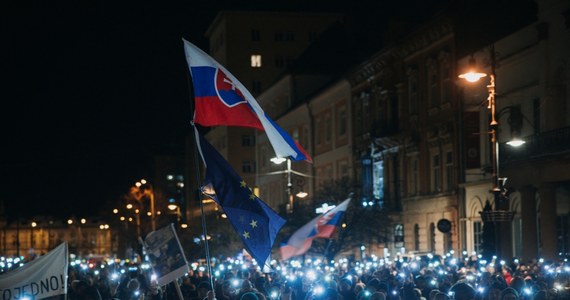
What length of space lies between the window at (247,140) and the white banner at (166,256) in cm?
7909

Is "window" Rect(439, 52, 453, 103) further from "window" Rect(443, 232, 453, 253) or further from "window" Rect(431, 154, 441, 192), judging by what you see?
"window" Rect(443, 232, 453, 253)

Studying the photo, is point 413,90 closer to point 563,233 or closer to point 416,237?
point 416,237

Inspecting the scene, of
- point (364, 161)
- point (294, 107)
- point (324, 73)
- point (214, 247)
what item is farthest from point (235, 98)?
point (324, 73)

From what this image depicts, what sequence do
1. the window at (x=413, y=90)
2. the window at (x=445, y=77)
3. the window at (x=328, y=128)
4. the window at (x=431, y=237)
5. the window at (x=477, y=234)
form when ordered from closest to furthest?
the window at (x=477, y=234) < the window at (x=445, y=77) < the window at (x=431, y=237) < the window at (x=413, y=90) < the window at (x=328, y=128)

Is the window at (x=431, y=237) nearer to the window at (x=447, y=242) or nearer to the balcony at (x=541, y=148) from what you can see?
the window at (x=447, y=242)

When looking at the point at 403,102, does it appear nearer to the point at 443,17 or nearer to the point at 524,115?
the point at 443,17

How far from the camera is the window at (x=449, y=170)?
147ft

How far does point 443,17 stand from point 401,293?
25108 millimetres

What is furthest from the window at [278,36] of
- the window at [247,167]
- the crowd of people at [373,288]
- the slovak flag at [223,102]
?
the slovak flag at [223,102]

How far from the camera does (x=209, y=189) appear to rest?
14.7 metres

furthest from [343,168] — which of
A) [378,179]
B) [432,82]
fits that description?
[432,82]

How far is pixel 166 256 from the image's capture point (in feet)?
55.1

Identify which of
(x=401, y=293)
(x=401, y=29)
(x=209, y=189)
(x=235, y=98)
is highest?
(x=401, y=29)

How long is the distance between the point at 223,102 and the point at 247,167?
81.3 meters
